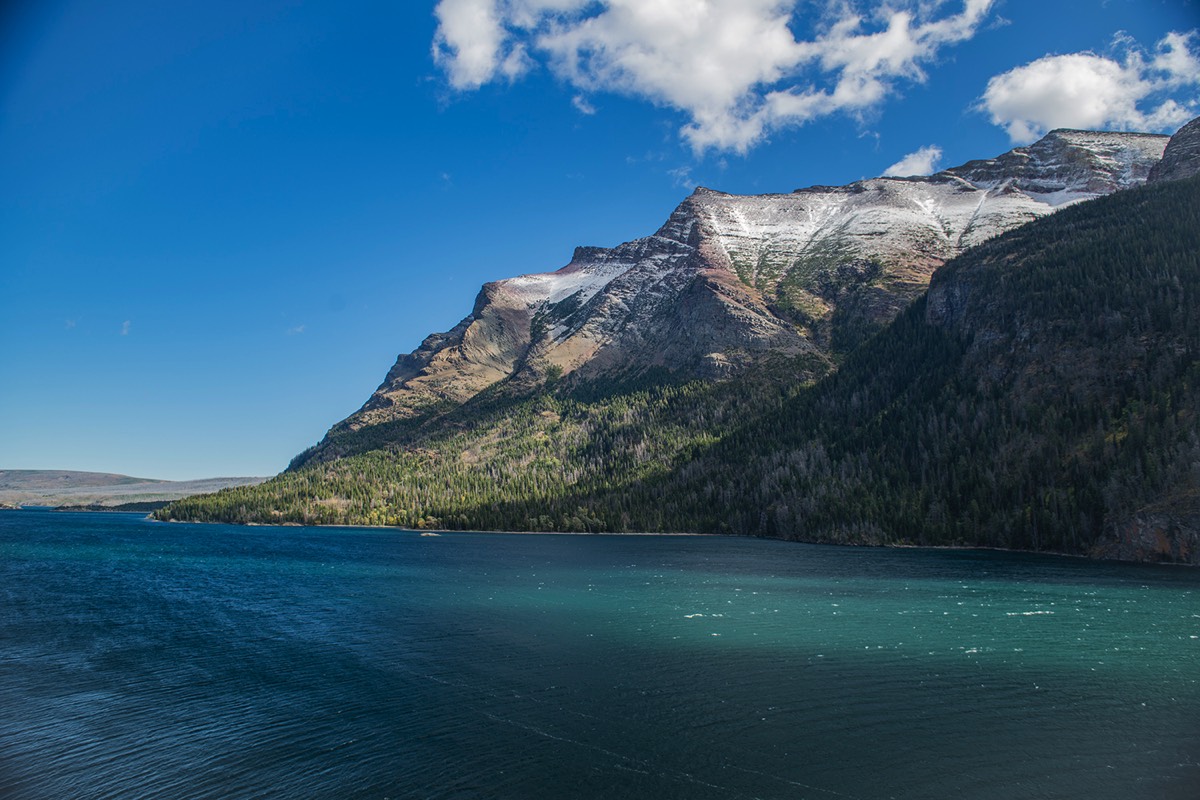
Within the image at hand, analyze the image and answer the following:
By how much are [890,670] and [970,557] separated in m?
98.4

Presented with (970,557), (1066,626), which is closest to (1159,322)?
(970,557)

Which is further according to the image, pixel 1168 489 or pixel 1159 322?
pixel 1159 322

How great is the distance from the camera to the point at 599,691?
42.5 m

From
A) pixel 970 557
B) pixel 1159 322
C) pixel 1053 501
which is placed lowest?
pixel 970 557

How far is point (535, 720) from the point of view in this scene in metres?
37.2

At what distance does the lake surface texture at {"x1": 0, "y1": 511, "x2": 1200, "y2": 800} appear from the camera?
98.5 feet

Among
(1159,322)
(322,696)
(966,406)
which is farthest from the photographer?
(966,406)

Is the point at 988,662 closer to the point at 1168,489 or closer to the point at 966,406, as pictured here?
the point at 1168,489

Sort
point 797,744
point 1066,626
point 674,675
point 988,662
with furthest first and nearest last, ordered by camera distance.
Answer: point 1066,626
point 988,662
point 674,675
point 797,744

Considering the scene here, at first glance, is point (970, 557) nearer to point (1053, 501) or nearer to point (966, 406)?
point (1053, 501)

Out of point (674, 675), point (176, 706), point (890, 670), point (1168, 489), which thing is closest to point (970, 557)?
point (1168, 489)

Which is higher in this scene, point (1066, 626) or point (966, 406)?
point (966, 406)

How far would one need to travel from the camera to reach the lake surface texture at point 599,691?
30.0 meters

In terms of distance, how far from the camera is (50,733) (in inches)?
1367
